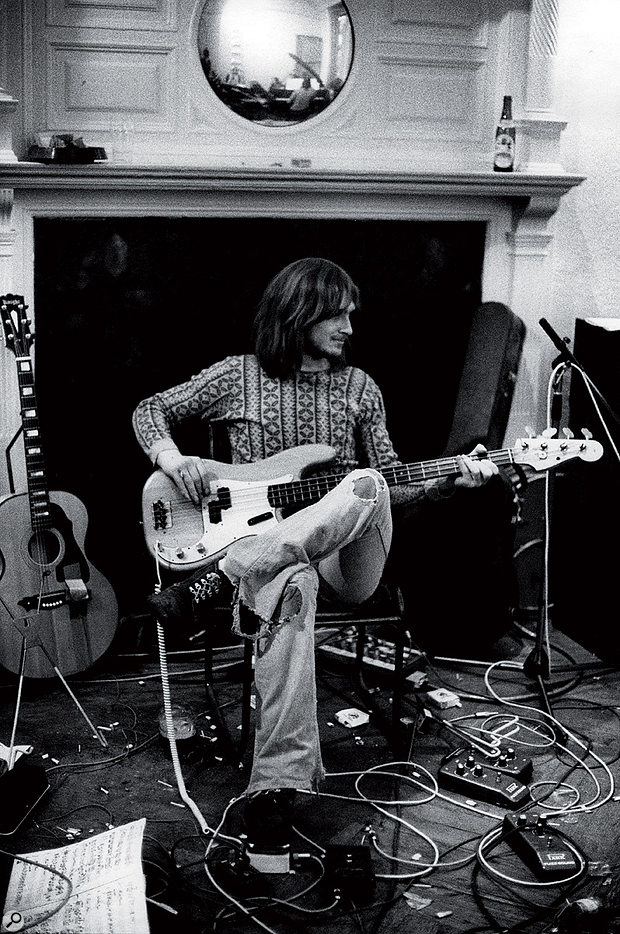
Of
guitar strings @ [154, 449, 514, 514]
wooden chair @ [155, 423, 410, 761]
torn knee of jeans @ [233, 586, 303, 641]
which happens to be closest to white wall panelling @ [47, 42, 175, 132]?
wooden chair @ [155, 423, 410, 761]

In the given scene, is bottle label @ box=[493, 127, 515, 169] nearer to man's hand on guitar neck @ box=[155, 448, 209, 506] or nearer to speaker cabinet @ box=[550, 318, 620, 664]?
speaker cabinet @ box=[550, 318, 620, 664]

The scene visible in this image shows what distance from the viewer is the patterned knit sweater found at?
3537 mm

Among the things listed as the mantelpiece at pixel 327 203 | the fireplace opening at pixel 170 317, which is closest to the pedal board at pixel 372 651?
the fireplace opening at pixel 170 317

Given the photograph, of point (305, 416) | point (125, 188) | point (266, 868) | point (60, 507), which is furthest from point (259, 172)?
point (266, 868)

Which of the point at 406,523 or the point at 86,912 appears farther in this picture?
the point at 406,523

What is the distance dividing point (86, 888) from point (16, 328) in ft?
5.98

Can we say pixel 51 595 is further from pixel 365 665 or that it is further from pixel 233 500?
pixel 365 665

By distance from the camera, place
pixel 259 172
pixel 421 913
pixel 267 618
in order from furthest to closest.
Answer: pixel 259 172
pixel 267 618
pixel 421 913

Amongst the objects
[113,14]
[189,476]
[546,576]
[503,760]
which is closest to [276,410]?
[189,476]

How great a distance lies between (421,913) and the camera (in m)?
2.43

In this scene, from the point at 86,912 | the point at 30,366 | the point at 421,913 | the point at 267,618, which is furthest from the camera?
the point at 30,366

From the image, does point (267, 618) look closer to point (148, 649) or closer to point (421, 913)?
point (421, 913)

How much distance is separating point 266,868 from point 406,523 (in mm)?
1601

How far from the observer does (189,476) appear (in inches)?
128
